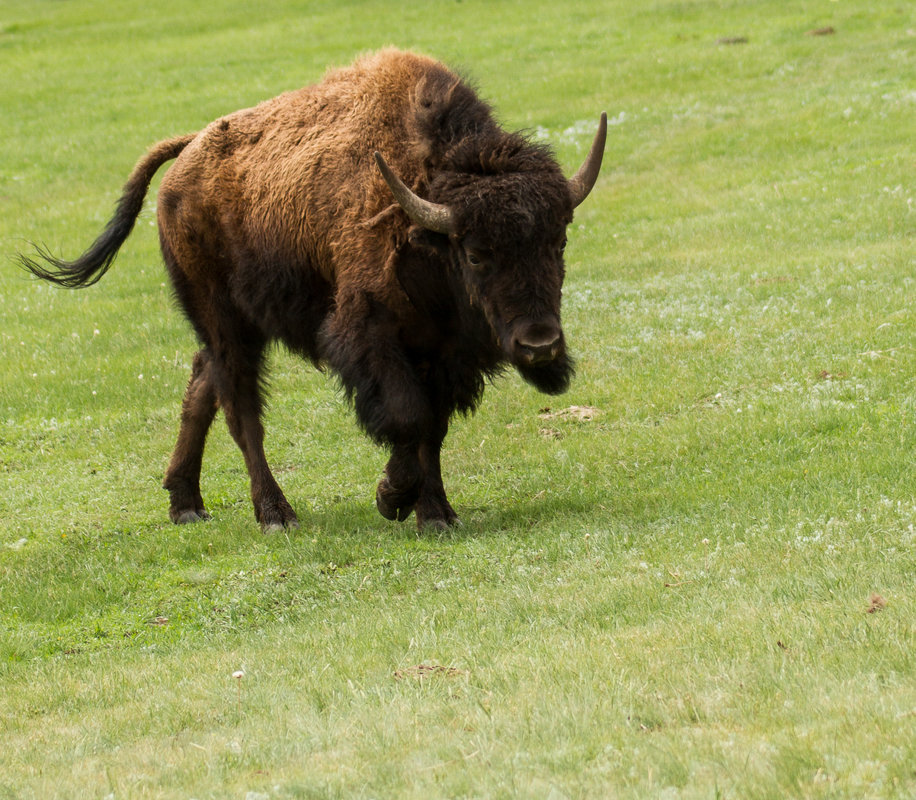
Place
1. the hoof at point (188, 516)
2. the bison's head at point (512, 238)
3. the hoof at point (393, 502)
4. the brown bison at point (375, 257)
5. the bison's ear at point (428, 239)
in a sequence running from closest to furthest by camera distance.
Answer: the bison's head at point (512, 238) → the brown bison at point (375, 257) → the bison's ear at point (428, 239) → the hoof at point (393, 502) → the hoof at point (188, 516)

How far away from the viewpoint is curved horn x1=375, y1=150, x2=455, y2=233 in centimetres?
761

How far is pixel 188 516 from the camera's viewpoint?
9.80m

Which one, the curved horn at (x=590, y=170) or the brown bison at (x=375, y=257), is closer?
the brown bison at (x=375, y=257)

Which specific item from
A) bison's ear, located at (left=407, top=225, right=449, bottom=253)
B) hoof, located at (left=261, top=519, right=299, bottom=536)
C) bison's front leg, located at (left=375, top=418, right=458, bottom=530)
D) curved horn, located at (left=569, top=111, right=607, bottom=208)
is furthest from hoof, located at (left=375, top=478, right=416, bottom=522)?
curved horn, located at (left=569, top=111, right=607, bottom=208)

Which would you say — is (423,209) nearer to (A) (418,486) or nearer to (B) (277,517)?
(A) (418,486)

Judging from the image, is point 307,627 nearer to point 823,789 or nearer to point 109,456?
point 823,789

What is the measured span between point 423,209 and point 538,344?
1.17m

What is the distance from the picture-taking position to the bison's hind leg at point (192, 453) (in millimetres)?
9875

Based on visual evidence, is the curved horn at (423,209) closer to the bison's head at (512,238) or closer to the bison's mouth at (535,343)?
the bison's head at (512,238)

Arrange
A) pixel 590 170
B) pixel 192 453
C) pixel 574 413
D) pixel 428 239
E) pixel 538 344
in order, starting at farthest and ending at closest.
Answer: pixel 574 413, pixel 192 453, pixel 590 170, pixel 428 239, pixel 538 344

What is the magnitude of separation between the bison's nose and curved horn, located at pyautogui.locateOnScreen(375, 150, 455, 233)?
879 mm

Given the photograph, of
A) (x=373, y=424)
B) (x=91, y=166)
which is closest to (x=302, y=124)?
(x=373, y=424)

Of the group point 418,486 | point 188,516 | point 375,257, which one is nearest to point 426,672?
point 418,486

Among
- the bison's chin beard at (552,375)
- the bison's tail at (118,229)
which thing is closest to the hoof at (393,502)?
the bison's chin beard at (552,375)
